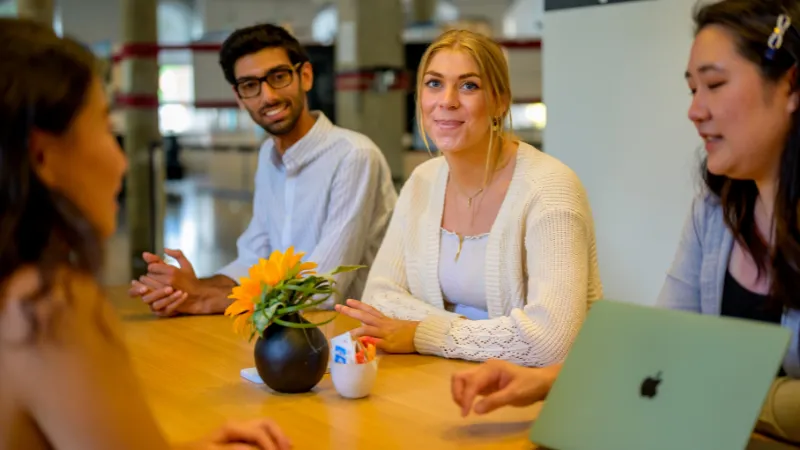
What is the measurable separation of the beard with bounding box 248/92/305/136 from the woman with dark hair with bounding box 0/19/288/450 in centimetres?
190

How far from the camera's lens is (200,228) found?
916 centimetres

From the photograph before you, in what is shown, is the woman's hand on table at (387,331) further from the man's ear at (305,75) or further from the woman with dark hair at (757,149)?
the man's ear at (305,75)

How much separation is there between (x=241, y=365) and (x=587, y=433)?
2.84 ft

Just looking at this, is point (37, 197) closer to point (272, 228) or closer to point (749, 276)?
point (749, 276)

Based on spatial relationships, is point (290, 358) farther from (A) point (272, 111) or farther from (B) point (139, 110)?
(B) point (139, 110)

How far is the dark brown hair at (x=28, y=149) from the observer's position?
1021mm

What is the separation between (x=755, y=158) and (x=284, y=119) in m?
1.73

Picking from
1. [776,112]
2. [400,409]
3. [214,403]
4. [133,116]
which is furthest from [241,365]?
[133,116]

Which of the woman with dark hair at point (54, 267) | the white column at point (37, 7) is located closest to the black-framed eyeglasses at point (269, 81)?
the woman with dark hair at point (54, 267)

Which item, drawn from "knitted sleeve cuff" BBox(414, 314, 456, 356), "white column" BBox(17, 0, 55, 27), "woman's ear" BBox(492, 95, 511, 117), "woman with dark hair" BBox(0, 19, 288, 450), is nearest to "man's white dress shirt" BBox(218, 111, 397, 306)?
"woman's ear" BBox(492, 95, 511, 117)

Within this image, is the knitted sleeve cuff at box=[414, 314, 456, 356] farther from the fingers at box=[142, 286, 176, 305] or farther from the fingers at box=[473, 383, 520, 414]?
the fingers at box=[142, 286, 176, 305]

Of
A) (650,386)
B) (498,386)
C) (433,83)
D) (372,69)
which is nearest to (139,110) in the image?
(372,69)

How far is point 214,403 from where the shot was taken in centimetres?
174

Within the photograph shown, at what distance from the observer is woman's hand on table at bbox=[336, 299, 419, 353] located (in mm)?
2057
